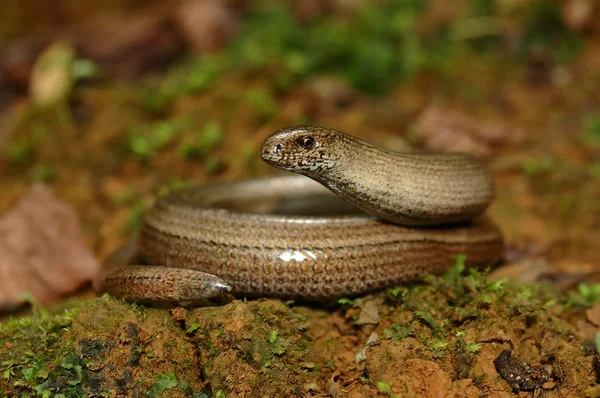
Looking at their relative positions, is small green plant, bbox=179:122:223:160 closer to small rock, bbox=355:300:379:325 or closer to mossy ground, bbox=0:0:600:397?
mossy ground, bbox=0:0:600:397

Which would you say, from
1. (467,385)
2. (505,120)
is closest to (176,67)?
(505,120)

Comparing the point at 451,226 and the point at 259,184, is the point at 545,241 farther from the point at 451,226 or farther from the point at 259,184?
the point at 259,184

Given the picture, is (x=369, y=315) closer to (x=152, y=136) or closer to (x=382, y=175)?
(x=382, y=175)

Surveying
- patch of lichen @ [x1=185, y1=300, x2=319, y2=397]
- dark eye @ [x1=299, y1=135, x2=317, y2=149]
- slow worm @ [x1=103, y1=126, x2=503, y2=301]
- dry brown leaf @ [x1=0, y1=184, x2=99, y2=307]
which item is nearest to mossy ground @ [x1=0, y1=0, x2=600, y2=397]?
patch of lichen @ [x1=185, y1=300, x2=319, y2=397]

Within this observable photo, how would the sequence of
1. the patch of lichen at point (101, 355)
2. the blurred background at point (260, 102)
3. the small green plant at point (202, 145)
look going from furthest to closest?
1. the small green plant at point (202, 145)
2. the blurred background at point (260, 102)
3. the patch of lichen at point (101, 355)

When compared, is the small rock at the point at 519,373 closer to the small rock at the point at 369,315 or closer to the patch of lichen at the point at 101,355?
the small rock at the point at 369,315

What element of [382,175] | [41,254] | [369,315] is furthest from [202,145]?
[369,315]

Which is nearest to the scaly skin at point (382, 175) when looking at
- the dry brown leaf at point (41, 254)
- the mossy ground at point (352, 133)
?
the mossy ground at point (352, 133)
